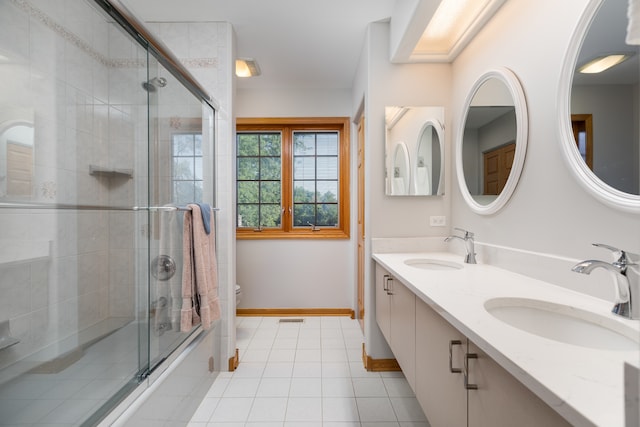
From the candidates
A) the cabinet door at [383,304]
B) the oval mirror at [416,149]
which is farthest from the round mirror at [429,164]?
the cabinet door at [383,304]

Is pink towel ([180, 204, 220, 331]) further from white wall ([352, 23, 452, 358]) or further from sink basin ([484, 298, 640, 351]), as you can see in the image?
sink basin ([484, 298, 640, 351])

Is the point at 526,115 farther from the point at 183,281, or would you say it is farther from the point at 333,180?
the point at 333,180

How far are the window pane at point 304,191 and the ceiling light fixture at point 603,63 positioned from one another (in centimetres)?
256

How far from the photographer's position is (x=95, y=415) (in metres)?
1.12

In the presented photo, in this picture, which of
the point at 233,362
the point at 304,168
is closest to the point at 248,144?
the point at 304,168

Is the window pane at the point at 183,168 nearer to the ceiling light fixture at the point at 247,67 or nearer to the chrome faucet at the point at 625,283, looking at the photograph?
the ceiling light fixture at the point at 247,67

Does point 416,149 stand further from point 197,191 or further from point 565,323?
point 197,191

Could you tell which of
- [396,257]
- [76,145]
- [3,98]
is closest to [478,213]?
[396,257]

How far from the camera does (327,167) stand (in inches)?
134

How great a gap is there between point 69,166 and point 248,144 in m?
1.88

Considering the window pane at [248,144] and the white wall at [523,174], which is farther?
the window pane at [248,144]

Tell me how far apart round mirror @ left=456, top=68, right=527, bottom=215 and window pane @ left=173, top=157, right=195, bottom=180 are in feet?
5.90

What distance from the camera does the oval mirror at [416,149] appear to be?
207 centimetres

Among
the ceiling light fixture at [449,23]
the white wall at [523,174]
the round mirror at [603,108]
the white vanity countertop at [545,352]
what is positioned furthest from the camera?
the ceiling light fixture at [449,23]
